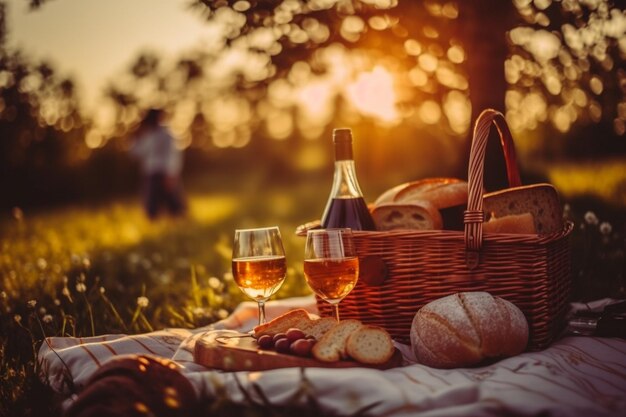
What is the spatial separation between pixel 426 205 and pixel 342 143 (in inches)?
19.2

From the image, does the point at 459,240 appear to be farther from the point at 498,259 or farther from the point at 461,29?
the point at 461,29

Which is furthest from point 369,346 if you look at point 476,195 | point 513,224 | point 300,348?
point 513,224

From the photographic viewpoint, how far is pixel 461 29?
11.9ft

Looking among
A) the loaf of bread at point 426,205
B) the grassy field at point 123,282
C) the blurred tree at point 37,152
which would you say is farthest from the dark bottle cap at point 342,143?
the blurred tree at point 37,152

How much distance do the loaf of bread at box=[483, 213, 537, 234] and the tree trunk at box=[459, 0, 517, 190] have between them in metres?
1.18

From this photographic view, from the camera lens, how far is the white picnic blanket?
176 cm

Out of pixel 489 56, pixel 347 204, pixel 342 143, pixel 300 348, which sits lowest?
pixel 300 348

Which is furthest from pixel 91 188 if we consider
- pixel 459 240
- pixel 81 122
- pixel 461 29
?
pixel 459 240

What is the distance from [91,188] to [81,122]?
256 centimetres

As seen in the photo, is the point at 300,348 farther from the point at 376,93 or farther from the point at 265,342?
the point at 376,93

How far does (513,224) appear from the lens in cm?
254

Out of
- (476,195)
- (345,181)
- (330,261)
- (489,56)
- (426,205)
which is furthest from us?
(489,56)

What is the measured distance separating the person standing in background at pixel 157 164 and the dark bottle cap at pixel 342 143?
23.5 ft

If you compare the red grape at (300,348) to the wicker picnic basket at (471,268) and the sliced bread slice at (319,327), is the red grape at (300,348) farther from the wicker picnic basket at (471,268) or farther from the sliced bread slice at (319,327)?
the wicker picnic basket at (471,268)
